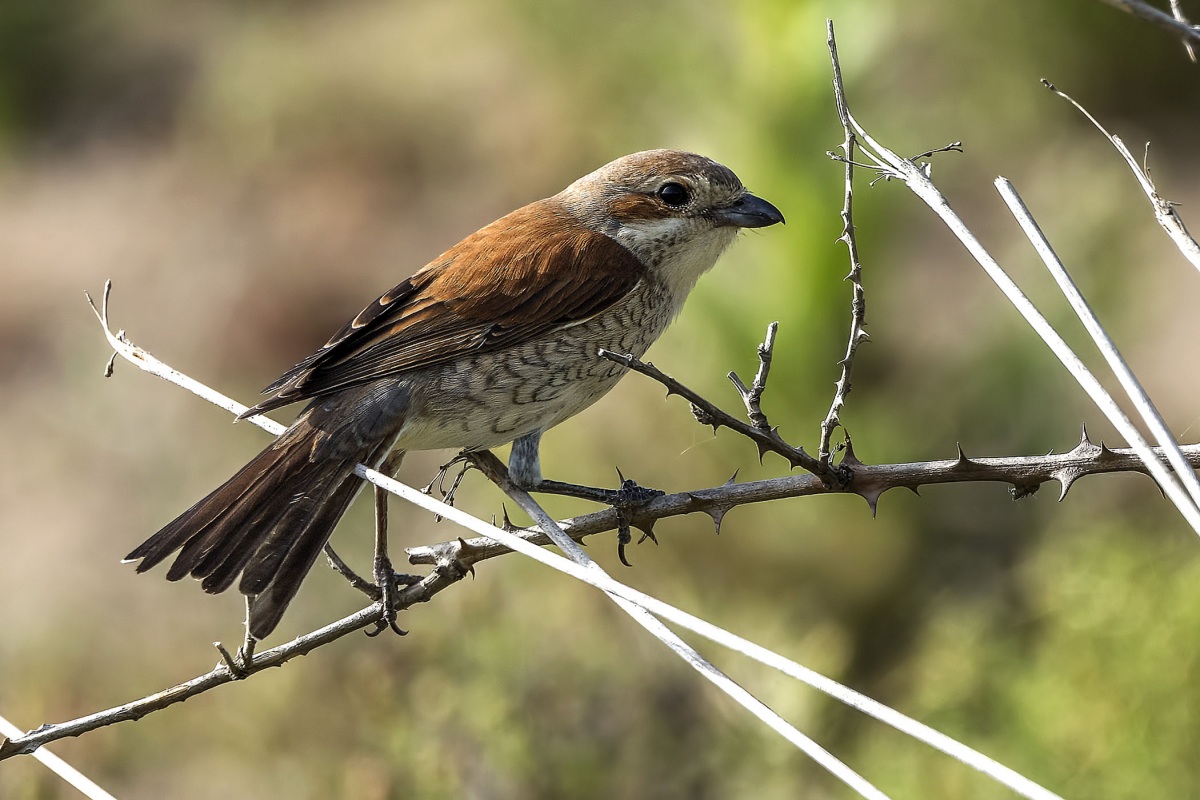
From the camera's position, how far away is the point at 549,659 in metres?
3.98

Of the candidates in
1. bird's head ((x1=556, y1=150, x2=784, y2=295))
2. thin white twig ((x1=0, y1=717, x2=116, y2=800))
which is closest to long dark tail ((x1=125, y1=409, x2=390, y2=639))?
thin white twig ((x1=0, y1=717, x2=116, y2=800))

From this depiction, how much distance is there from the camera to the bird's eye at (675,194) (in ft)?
10.4

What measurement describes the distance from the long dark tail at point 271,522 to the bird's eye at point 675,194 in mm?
1004

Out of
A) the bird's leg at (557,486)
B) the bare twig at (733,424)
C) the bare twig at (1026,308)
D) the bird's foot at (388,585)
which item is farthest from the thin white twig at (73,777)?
the bare twig at (1026,308)

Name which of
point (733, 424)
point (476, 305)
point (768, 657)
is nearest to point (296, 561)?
point (476, 305)

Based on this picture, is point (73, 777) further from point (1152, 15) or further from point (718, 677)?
point (1152, 15)

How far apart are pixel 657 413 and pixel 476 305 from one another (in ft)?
7.65

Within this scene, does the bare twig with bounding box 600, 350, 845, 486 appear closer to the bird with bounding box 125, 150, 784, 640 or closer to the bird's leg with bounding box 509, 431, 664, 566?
the bird's leg with bounding box 509, 431, 664, 566

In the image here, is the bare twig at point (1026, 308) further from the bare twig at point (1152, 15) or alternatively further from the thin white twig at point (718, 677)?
the thin white twig at point (718, 677)

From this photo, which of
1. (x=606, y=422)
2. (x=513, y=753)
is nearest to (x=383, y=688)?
(x=513, y=753)

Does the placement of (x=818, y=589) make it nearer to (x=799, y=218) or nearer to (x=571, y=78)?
(x=799, y=218)

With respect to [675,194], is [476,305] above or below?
below

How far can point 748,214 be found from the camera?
315cm

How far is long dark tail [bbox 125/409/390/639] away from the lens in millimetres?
2359
